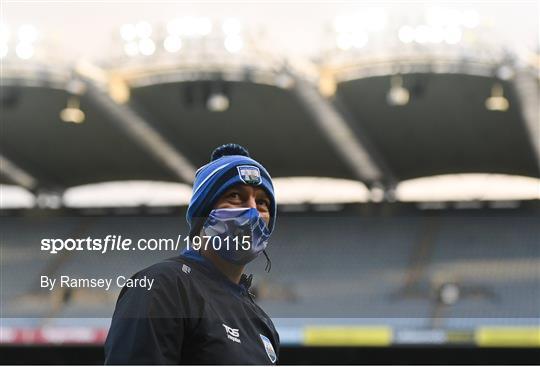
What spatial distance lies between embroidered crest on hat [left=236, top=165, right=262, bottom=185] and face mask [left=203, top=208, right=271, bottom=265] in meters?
0.05

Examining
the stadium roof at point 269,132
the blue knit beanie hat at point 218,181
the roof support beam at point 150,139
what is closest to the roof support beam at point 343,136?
the stadium roof at point 269,132

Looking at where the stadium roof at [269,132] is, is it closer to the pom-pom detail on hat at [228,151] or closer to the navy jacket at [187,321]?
the pom-pom detail on hat at [228,151]

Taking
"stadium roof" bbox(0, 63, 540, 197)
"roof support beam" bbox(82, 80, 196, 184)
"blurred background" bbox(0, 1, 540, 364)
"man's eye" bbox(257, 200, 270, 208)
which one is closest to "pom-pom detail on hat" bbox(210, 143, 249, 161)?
"man's eye" bbox(257, 200, 270, 208)

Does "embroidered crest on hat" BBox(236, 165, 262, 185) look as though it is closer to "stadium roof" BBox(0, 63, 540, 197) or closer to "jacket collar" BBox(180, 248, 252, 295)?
"jacket collar" BBox(180, 248, 252, 295)

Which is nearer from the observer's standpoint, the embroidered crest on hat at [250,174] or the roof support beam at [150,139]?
the embroidered crest on hat at [250,174]

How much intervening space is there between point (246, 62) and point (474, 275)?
4.11 metres

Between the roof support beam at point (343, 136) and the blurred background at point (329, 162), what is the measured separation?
0.03 m

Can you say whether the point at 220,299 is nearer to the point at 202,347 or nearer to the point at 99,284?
the point at 202,347

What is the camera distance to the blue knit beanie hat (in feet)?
5.42

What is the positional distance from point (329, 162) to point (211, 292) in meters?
10.8

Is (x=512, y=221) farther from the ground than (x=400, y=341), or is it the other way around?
(x=512, y=221)

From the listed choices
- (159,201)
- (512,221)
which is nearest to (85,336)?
(159,201)

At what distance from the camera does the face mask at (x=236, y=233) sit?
163 cm

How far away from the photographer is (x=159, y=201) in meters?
11.3
